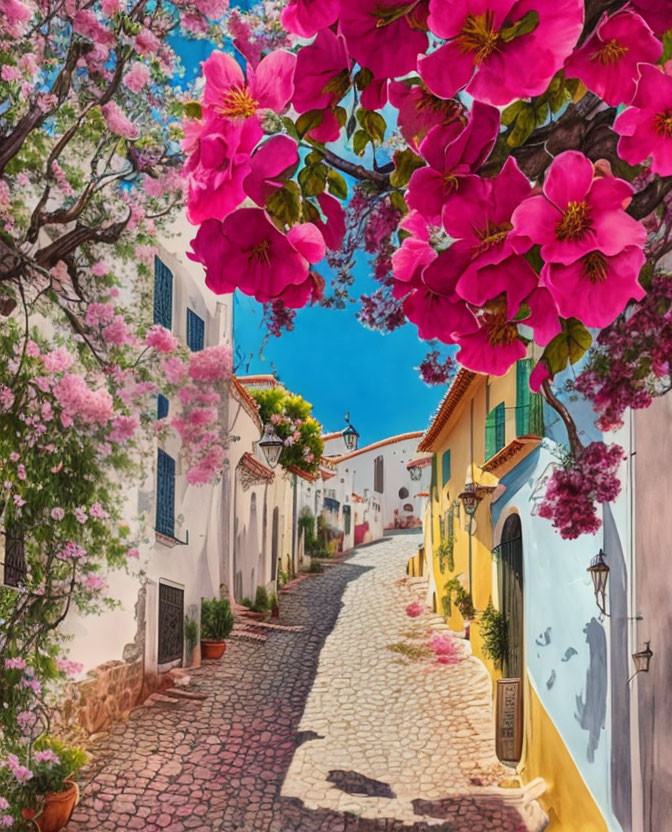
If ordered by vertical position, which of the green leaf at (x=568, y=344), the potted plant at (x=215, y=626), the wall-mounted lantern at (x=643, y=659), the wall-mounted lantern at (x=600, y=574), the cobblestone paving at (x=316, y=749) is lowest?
the cobblestone paving at (x=316, y=749)

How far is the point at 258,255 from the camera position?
58 cm

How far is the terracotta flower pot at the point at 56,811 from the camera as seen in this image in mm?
3344

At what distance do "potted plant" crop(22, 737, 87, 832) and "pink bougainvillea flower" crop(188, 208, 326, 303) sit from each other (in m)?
3.50

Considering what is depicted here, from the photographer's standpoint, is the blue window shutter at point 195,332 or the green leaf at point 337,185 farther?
the blue window shutter at point 195,332

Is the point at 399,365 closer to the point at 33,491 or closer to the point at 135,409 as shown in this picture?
the point at 135,409

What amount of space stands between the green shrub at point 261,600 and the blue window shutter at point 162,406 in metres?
2.70

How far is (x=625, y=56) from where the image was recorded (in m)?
0.51

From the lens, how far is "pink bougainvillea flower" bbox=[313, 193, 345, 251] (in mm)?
665

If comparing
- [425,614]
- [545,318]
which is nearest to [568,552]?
[545,318]

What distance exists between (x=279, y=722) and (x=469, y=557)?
7.37 feet

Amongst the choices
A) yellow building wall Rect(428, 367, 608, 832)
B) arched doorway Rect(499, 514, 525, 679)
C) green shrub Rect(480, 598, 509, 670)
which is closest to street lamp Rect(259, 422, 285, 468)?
yellow building wall Rect(428, 367, 608, 832)

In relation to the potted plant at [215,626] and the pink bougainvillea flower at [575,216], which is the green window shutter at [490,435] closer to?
the potted plant at [215,626]

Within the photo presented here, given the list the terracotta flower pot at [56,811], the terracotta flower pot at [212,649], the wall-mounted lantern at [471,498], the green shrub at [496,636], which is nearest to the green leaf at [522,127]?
the terracotta flower pot at [56,811]

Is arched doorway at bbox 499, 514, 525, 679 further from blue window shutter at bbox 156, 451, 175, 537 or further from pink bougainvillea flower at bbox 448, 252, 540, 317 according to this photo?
pink bougainvillea flower at bbox 448, 252, 540, 317
